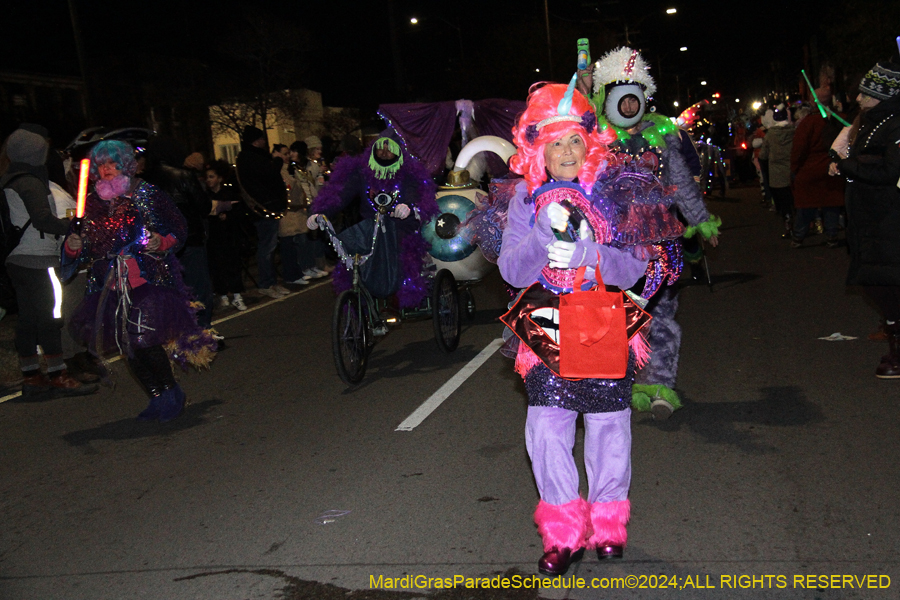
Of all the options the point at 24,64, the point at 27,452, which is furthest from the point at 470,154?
the point at 24,64

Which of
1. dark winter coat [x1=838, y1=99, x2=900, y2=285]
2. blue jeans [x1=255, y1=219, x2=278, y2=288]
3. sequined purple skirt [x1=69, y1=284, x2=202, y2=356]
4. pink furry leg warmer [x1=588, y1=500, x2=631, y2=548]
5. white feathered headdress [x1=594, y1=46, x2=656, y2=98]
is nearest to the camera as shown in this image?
pink furry leg warmer [x1=588, y1=500, x2=631, y2=548]

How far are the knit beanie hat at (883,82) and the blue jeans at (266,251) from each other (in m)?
8.76

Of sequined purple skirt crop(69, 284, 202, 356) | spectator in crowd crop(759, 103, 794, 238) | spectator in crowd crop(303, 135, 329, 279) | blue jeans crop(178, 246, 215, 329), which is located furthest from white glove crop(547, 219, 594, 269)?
spectator in crowd crop(759, 103, 794, 238)

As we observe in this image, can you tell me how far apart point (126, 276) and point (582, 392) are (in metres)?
3.87

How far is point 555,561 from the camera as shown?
3410 millimetres

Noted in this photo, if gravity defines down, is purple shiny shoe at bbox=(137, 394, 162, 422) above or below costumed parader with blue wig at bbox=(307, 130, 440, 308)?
below

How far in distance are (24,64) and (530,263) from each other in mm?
36978

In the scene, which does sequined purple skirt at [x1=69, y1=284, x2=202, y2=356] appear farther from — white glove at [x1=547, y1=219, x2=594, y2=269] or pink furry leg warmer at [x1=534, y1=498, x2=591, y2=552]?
white glove at [x1=547, y1=219, x2=594, y2=269]

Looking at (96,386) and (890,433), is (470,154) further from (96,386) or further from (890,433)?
(890,433)

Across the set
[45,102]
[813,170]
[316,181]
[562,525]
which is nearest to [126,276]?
[562,525]

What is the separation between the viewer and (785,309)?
8555 mm

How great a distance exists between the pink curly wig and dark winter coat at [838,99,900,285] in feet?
9.17

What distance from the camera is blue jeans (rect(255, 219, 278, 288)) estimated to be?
12.5 metres

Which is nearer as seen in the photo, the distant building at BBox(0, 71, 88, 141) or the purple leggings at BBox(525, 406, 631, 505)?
the purple leggings at BBox(525, 406, 631, 505)
